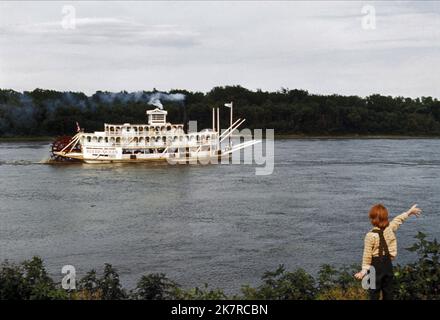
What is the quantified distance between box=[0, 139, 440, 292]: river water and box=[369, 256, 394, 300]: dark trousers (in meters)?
8.74

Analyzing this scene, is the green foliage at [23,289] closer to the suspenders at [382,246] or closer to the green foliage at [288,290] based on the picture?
the green foliage at [288,290]

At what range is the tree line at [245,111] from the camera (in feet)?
316

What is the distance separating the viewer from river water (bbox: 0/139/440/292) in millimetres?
20125

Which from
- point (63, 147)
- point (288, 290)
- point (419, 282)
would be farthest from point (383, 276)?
point (63, 147)

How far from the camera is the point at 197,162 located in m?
59.5

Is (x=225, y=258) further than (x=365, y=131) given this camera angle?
No

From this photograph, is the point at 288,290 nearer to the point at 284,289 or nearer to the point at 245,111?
the point at 284,289

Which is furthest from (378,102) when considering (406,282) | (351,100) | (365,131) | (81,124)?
(406,282)

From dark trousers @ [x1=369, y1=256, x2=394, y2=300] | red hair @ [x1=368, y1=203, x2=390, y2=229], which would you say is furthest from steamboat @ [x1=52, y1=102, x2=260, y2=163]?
red hair @ [x1=368, y1=203, x2=390, y2=229]

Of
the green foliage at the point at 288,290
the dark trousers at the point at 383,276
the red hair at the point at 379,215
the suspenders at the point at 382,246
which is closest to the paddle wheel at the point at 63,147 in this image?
the green foliage at the point at 288,290

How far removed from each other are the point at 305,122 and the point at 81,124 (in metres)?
40.9

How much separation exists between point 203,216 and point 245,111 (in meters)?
82.6
